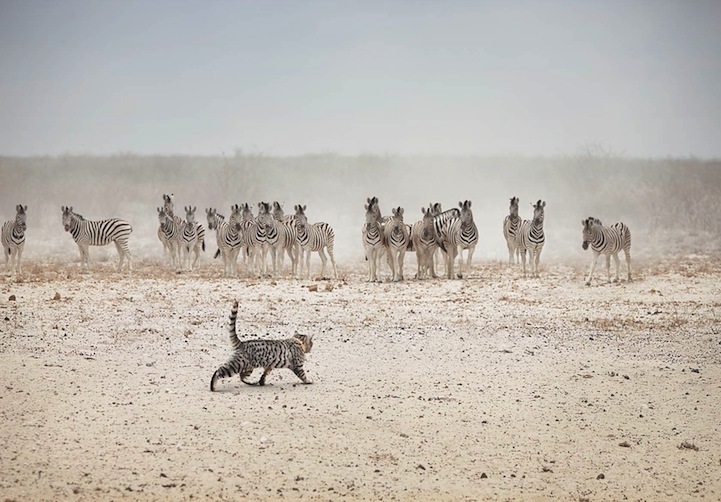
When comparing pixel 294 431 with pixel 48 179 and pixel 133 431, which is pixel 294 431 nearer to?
pixel 133 431

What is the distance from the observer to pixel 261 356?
10.7m

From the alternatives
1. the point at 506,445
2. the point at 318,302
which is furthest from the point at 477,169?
the point at 506,445

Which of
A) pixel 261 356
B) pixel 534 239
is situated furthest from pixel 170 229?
pixel 261 356

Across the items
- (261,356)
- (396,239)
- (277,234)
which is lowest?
(261,356)

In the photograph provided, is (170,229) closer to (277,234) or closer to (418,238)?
(277,234)

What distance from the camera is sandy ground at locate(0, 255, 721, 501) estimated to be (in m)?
8.70

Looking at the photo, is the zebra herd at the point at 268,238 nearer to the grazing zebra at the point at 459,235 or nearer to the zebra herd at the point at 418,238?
the zebra herd at the point at 418,238

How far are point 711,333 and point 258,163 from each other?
197ft

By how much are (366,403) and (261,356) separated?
135 centimetres

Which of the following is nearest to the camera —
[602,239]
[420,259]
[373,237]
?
[602,239]

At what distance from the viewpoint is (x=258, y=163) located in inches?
2857

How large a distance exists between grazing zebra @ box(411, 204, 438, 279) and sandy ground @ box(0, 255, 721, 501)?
6.46m

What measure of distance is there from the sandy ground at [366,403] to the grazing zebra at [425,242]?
646cm

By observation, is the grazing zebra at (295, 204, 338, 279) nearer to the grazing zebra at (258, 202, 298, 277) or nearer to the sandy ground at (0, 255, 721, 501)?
the grazing zebra at (258, 202, 298, 277)
